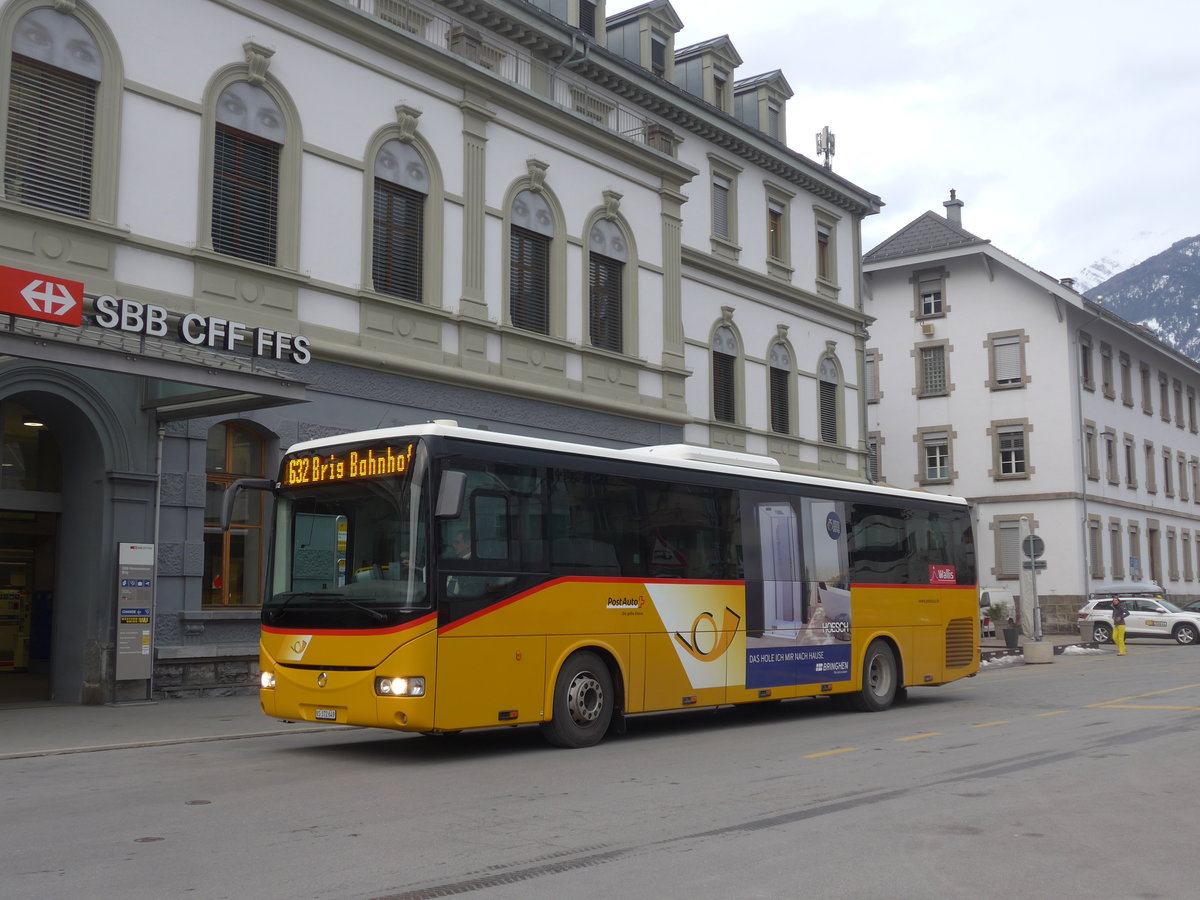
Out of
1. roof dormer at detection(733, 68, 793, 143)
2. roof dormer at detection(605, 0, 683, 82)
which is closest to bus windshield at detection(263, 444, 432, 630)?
roof dormer at detection(605, 0, 683, 82)

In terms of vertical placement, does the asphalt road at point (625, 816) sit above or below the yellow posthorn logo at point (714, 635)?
below

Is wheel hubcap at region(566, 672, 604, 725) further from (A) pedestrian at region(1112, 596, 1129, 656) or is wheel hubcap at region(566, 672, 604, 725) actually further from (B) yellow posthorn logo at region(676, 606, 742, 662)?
(A) pedestrian at region(1112, 596, 1129, 656)

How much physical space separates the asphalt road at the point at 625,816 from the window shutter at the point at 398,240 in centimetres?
872

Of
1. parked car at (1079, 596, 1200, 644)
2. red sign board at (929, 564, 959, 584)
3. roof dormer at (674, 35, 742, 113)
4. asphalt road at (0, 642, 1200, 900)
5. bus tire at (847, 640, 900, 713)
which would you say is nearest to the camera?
asphalt road at (0, 642, 1200, 900)

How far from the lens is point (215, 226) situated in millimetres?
18562

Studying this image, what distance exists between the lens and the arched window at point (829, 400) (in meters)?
34.4

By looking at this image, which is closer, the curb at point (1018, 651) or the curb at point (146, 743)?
the curb at point (146, 743)

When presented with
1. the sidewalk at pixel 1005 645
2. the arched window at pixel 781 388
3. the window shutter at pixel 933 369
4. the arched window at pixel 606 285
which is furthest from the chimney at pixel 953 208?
the arched window at pixel 606 285

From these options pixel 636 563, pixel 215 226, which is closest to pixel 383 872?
pixel 636 563

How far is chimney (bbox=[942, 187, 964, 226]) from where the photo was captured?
189 feet

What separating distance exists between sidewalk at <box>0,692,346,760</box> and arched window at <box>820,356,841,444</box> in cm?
2027

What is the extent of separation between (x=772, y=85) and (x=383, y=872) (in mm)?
30897

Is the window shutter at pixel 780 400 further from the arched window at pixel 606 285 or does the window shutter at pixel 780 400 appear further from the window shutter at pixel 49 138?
the window shutter at pixel 49 138

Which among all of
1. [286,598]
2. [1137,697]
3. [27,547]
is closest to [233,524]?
[27,547]
